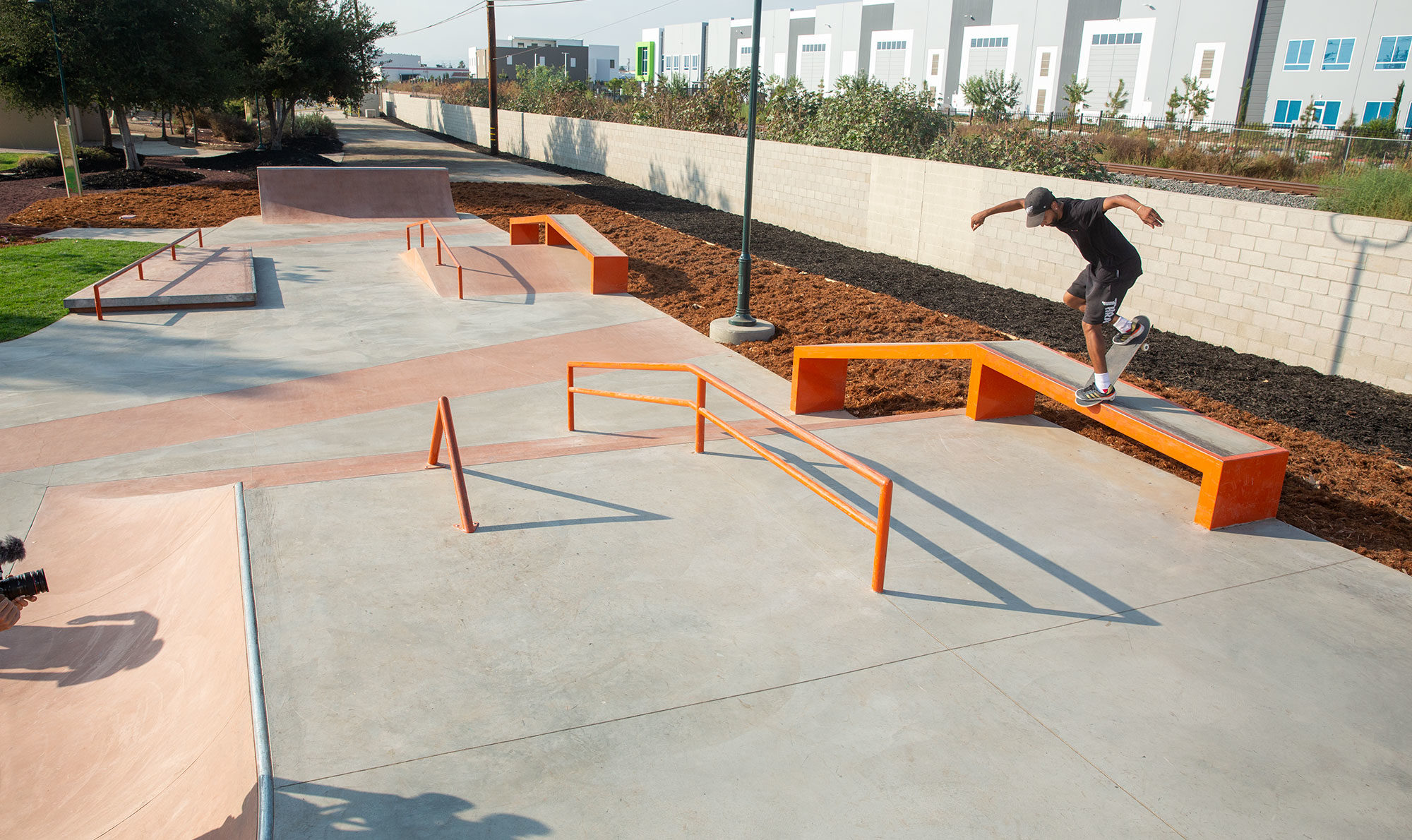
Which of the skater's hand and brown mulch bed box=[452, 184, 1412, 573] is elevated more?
the skater's hand

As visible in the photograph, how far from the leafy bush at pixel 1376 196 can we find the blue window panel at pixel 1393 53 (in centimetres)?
4408

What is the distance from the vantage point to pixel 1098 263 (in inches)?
256

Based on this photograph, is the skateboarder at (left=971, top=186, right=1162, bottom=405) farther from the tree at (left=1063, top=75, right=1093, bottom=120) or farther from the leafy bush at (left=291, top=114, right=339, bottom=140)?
the tree at (left=1063, top=75, right=1093, bottom=120)

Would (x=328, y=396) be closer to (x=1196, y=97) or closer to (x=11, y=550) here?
(x=11, y=550)

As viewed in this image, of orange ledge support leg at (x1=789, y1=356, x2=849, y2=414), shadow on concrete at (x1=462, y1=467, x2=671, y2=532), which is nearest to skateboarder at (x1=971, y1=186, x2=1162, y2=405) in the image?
orange ledge support leg at (x1=789, y1=356, x2=849, y2=414)

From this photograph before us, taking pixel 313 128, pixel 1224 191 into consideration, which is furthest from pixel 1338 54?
pixel 313 128

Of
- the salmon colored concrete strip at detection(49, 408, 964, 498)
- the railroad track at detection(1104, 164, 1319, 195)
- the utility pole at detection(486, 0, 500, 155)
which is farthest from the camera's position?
the utility pole at detection(486, 0, 500, 155)

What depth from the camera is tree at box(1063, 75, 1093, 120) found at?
57125 mm

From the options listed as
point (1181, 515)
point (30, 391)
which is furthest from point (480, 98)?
point (1181, 515)

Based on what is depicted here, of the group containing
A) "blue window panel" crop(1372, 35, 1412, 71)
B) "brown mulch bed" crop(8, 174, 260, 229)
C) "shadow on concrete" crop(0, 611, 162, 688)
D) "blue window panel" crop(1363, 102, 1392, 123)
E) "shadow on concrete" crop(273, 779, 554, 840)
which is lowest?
"shadow on concrete" crop(0, 611, 162, 688)

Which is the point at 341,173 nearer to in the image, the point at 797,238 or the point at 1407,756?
the point at 797,238

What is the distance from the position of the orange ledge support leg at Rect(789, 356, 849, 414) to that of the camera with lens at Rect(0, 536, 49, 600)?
19.4ft

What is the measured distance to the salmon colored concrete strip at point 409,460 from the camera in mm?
6820

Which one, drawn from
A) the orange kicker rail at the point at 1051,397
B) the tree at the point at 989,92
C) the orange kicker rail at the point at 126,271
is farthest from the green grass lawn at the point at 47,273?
the tree at the point at 989,92
